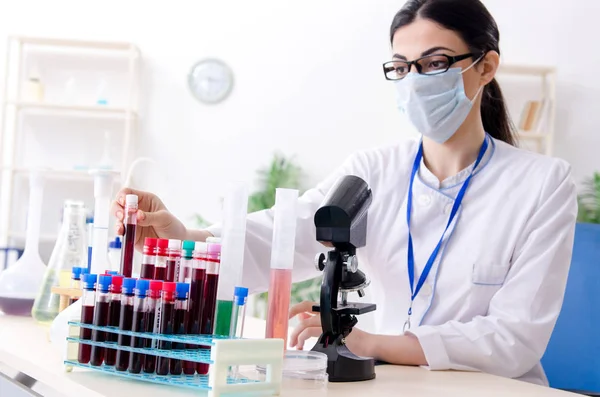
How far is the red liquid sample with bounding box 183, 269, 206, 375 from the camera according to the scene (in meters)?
Answer: 1.08

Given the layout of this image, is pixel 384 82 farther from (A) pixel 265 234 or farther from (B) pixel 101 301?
(B) pixel 101 301

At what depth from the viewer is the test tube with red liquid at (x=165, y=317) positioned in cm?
108

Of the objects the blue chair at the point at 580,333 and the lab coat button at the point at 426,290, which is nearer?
the lab coat button at the point at 426,290

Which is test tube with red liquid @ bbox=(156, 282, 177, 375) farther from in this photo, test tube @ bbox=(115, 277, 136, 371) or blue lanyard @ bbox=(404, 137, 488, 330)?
blue lanyard @ bbox=(404, 137, 488, 330)

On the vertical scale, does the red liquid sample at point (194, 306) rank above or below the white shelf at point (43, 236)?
above

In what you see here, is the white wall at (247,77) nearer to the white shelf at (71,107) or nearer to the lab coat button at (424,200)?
the white shelf at (71,107)

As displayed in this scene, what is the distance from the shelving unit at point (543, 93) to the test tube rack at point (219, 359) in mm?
3940

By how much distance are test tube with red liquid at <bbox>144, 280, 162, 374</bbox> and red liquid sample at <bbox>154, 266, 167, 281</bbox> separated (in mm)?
95

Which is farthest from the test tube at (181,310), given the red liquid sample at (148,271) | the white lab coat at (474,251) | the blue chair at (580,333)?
the blue chair at (580,333)

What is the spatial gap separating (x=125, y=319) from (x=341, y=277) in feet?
1.18

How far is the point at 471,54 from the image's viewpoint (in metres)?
1.89

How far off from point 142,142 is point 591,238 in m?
3.76

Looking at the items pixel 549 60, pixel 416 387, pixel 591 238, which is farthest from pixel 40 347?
pixel 549 60

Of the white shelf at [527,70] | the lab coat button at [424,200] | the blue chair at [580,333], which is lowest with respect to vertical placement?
the blue chair at [580,333]
